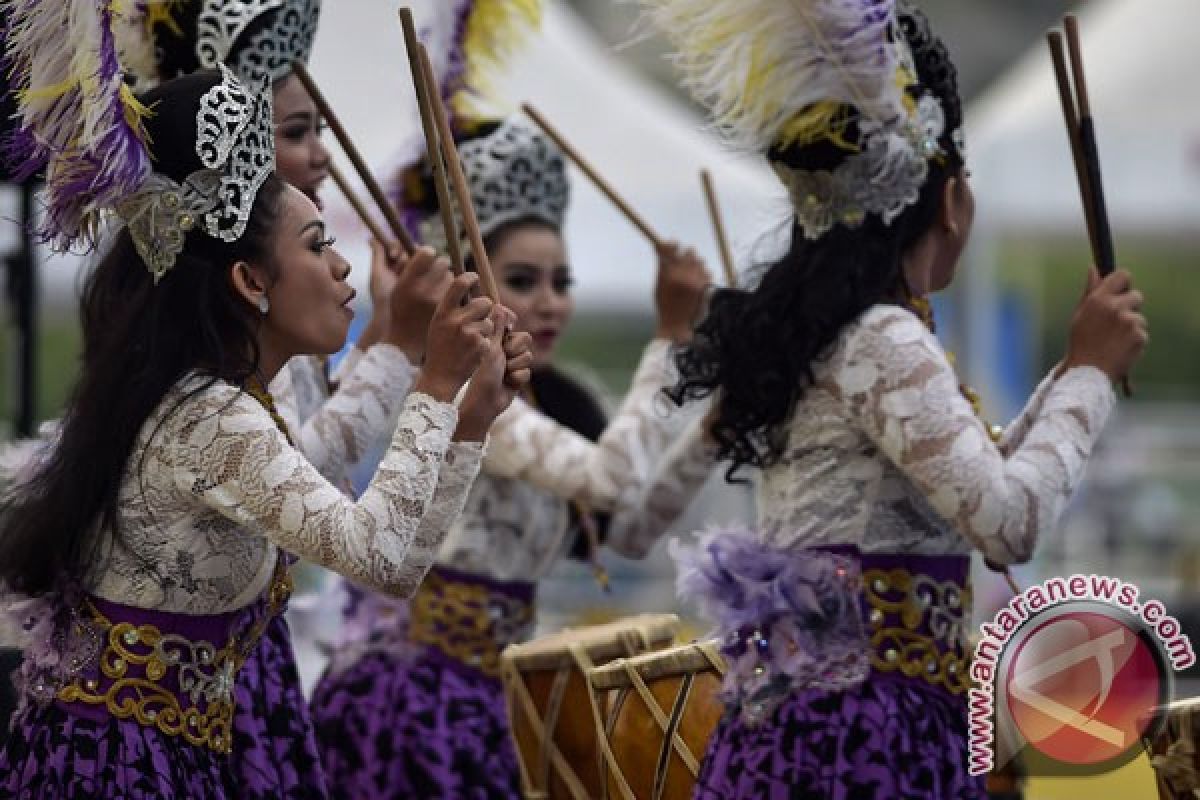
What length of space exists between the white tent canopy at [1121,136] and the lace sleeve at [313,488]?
6.40 meters

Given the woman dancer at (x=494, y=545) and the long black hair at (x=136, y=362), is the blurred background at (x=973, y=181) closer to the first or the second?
the woman dancer at (x=494, y=545)

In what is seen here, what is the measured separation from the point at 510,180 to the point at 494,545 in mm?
825

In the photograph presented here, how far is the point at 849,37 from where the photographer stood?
3508 mm

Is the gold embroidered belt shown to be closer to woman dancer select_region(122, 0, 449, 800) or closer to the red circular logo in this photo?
the red circular logo

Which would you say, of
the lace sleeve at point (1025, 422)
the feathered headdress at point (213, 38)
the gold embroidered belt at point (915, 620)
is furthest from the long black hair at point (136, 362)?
the lace sleeve at point (1025, 422)

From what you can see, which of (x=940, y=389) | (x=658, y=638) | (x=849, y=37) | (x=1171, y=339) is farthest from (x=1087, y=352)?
(x=1171, y=339)

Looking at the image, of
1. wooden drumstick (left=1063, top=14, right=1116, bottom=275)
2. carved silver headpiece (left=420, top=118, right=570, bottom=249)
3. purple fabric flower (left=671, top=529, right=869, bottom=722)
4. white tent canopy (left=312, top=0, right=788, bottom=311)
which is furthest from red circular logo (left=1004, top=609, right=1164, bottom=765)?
white tent canopy (left=312, top=0, right=788, bottom=311)

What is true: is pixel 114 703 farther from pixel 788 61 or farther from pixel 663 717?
pixel 788 61

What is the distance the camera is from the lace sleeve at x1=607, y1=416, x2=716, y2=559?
14.8ft

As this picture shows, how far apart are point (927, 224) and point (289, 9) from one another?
1345mm

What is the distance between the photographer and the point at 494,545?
4.66 metres

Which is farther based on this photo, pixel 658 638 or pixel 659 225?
pixel 659 225

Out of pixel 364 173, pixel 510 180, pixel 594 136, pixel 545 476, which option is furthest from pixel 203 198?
pixel 594 136

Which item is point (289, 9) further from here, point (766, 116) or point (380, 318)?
point (766, 116)
